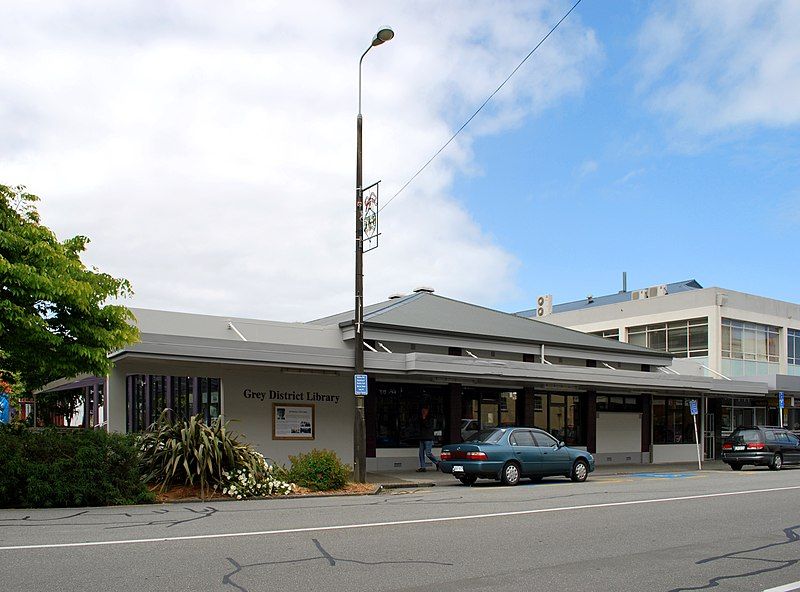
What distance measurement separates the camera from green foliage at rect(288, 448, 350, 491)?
55.2 ft

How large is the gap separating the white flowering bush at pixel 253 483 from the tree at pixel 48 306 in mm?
3259

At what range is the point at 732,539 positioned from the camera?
10.5 metres

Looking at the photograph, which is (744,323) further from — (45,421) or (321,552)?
(321,552)

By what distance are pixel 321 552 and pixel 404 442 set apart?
1480 cm

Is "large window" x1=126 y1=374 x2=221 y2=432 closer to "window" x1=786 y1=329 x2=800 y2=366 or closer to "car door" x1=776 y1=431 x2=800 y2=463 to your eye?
"car door" x1=776 y1=431 x2=800 y2=463

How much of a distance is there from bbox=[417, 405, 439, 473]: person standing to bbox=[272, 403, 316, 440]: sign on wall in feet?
10.6

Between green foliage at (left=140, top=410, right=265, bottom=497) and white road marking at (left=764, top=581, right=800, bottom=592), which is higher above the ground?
green foliage at (left=140, top=410, right=265, bottom=497)

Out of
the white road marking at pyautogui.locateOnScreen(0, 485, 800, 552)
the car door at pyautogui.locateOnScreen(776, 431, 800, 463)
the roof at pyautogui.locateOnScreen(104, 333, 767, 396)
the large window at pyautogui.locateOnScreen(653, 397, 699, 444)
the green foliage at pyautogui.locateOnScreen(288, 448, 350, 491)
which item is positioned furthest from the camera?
the large window at pyautogui.locateOnScreen(653, 397, 699, 444)

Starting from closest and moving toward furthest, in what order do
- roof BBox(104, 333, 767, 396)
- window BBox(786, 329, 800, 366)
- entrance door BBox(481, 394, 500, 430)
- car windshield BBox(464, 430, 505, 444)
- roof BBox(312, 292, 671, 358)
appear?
roof BBox(104, 333, 767, 396)
car windshield BBox(464, 430, 505, 444)
roof BBox(312, 292, 671, 358)
entrance door BBox(481, 394, 500, 430)
window BBox(786, 329, 800, 366)

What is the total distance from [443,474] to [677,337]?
21.8m

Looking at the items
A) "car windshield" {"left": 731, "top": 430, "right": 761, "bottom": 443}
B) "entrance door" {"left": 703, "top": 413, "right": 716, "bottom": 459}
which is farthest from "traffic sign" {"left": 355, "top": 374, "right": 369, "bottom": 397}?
"entrance door" {"left": 703, "top": 413, "right": 716, "bottom": 459}

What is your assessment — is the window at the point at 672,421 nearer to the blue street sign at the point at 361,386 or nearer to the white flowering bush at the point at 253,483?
the blue street sign at the point at 361,386

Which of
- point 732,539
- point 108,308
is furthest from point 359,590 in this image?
point 108,308

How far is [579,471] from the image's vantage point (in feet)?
69.0
